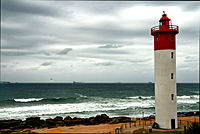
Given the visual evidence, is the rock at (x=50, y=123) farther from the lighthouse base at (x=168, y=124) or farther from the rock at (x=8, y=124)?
the lighthouse base at (x=168, y=124)

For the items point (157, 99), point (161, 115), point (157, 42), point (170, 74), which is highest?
point (157, 42)

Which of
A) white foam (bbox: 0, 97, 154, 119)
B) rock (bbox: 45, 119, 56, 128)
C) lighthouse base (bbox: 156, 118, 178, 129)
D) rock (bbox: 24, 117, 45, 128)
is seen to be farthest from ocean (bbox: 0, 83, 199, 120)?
lighthouse base (bbox: 156, 118, 178, 129)

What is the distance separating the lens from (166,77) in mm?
15859

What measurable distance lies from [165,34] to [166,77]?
3188 millimetres

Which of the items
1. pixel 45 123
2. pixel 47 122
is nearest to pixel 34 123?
pixel 45 123

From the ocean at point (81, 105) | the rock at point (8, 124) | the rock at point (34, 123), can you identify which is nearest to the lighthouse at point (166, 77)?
the rock at point (34, 123)

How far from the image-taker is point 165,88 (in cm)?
1584

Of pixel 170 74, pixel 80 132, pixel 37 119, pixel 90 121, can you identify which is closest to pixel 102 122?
pixel 90 121

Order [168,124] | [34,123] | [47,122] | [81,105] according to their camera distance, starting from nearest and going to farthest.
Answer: [168,124] < [34,123] < [47,122] < [81,105]

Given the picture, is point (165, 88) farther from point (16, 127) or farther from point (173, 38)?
point (16, 127)

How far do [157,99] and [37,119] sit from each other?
1404 centimetres

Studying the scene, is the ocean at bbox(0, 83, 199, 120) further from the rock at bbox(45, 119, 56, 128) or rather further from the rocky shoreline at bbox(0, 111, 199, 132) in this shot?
the rock at bbox(45, 119, 56, 128)

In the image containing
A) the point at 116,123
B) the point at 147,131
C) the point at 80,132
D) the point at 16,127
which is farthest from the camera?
the point at 116,123

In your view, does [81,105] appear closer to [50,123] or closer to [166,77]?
[50,123]
